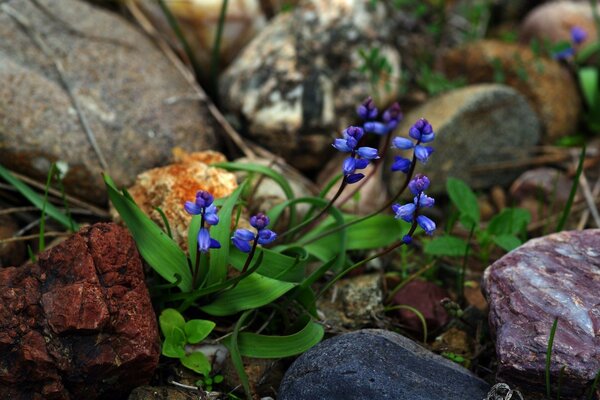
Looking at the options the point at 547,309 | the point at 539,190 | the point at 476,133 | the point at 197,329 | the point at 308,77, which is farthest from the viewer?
the point at 476,133

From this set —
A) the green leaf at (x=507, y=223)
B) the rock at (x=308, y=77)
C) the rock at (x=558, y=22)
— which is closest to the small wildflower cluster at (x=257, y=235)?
the green leaf at (x=507, y=223)

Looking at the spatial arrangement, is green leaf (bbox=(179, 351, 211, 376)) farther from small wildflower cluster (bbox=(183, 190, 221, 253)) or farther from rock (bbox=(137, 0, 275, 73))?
rock (bbox=(137, 0, 275, 73))

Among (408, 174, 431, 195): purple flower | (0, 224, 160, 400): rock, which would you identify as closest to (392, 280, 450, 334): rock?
(408, 174, 431, 195): purple flower

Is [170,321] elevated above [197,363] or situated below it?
above

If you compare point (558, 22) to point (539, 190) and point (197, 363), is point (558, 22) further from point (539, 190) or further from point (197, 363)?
point (197, 363)

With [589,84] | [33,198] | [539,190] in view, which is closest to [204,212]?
[33,198]

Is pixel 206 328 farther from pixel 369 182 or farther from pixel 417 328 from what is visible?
pixel 369 182

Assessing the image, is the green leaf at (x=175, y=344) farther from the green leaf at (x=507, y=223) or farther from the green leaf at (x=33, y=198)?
the green leaf at (x=507, y=223)

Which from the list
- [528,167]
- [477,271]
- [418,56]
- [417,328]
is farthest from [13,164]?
[528,167]
